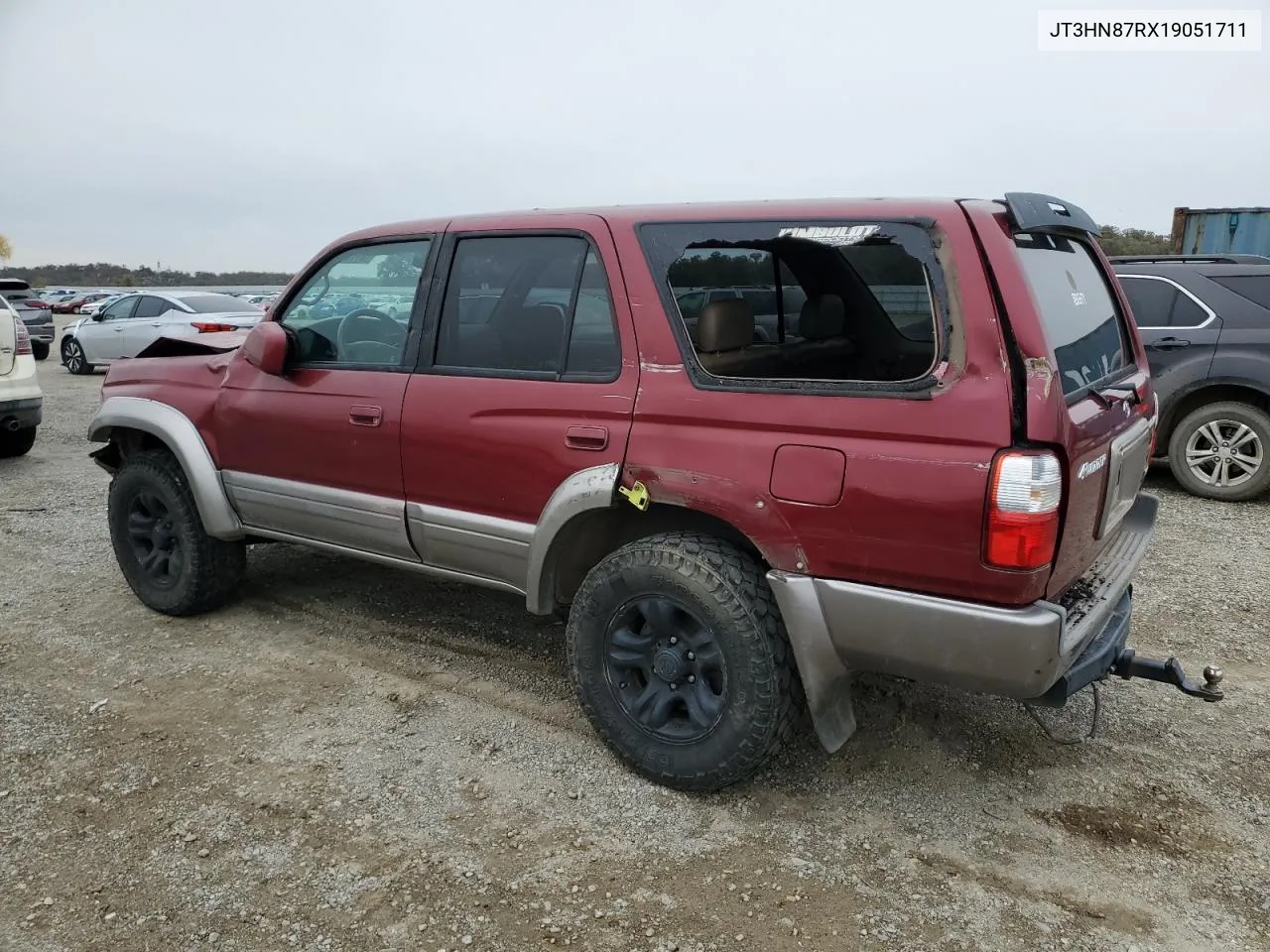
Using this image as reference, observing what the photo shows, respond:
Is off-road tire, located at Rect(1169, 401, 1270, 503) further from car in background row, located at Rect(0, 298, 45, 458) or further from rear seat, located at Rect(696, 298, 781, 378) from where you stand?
car in background row, located at Rect(0, 298, 45, 458)

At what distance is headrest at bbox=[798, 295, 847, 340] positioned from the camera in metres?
3.58

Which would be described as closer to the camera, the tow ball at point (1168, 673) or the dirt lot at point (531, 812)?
the dirt lot at point (531, 812)

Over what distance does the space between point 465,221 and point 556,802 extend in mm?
2094

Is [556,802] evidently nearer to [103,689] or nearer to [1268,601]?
[103,689]

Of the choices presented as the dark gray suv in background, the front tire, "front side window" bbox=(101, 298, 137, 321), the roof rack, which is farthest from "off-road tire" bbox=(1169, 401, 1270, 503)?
the front tire

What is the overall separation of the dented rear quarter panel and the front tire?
663 inches

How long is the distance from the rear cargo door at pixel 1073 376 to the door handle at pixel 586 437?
48.6 inches

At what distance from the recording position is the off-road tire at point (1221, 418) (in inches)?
256

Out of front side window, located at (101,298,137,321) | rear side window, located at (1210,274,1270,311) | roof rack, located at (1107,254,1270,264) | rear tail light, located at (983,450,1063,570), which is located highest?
roof rack, located at (1107,254,1270,264)

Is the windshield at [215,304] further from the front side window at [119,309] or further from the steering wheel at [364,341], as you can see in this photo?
the steering wheel at [364,341]

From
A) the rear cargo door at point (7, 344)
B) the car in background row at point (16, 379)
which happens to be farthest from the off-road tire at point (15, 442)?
the rear cargo door at point (7, 344)

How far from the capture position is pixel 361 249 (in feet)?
12.4

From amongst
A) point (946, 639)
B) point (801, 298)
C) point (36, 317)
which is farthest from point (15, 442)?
point (36, 317)

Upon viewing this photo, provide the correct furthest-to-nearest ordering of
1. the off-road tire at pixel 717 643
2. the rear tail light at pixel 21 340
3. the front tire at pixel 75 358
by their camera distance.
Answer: the front tire at pixel 75 358 < the rear tail light at pixel 21 340 < the off-road tire at pixel 717 643
